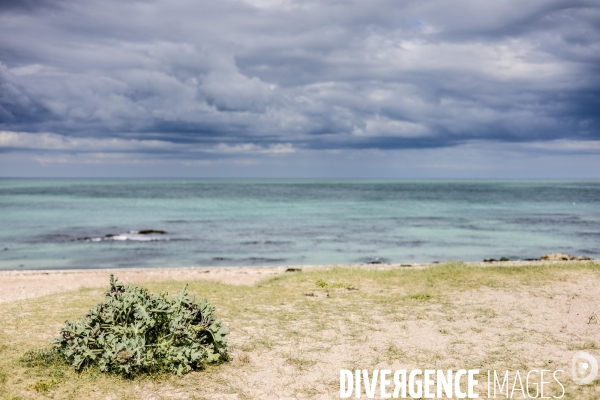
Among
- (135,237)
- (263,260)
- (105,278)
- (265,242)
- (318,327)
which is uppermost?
(318,327)

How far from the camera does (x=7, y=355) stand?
7.84m

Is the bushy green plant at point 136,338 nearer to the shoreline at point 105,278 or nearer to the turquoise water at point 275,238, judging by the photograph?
the shoreline at point 105,278

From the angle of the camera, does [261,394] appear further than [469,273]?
No

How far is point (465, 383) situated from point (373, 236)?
33498 millimetres

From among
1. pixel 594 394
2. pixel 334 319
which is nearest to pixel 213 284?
pixel 334 319

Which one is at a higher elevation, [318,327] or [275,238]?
[318,327]

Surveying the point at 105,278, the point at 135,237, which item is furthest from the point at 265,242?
the point at 105,278

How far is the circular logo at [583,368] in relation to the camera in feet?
23.1

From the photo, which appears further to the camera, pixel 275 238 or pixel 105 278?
→ pixel 275 238

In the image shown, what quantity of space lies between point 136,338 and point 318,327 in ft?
12.7

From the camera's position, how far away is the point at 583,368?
742cm

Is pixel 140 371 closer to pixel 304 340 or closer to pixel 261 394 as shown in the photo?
pixel 261 394

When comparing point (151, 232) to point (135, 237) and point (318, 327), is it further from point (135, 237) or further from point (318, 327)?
point (318, 327)

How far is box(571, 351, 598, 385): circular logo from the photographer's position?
704cm
